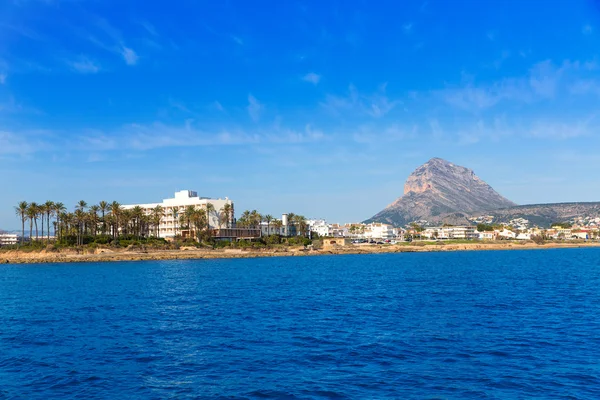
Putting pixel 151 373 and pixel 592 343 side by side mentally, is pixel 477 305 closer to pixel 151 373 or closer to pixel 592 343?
pixel 592 343

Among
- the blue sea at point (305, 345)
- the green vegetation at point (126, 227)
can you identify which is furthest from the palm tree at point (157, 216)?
the blue sea at point (305, 345)

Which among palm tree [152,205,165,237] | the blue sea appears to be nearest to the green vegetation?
palm tree [152,205,165,237]

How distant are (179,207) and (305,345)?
166434 millimetres

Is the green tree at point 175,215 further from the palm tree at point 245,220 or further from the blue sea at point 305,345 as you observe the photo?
the blue sea at point 305,345

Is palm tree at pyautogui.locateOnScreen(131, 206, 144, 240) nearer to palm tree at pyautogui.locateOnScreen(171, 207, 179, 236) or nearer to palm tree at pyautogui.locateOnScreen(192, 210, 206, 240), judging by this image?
palm tree at pyautogui.locateOnScreen(171, 207, 179, 236)

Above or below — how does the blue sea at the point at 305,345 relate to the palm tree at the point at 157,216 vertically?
below

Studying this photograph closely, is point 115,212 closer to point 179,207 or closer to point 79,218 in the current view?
point 79,218

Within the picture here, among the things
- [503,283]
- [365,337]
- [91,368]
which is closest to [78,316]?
[91,368]

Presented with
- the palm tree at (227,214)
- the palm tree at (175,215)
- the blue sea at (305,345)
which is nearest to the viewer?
the blue sea at (305,345)

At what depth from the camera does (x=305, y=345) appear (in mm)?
28812

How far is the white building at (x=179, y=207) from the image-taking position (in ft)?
609

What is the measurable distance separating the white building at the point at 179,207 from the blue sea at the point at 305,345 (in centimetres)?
13162

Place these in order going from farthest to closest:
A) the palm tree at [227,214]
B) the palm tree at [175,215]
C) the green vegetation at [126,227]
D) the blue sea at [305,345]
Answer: the palm tree at [175,215], the palm tree at [227,214], the green vegetation at [126,227], the blue sea at [305,345]

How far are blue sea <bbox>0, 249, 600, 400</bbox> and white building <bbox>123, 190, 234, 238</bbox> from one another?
13162 centimetres
